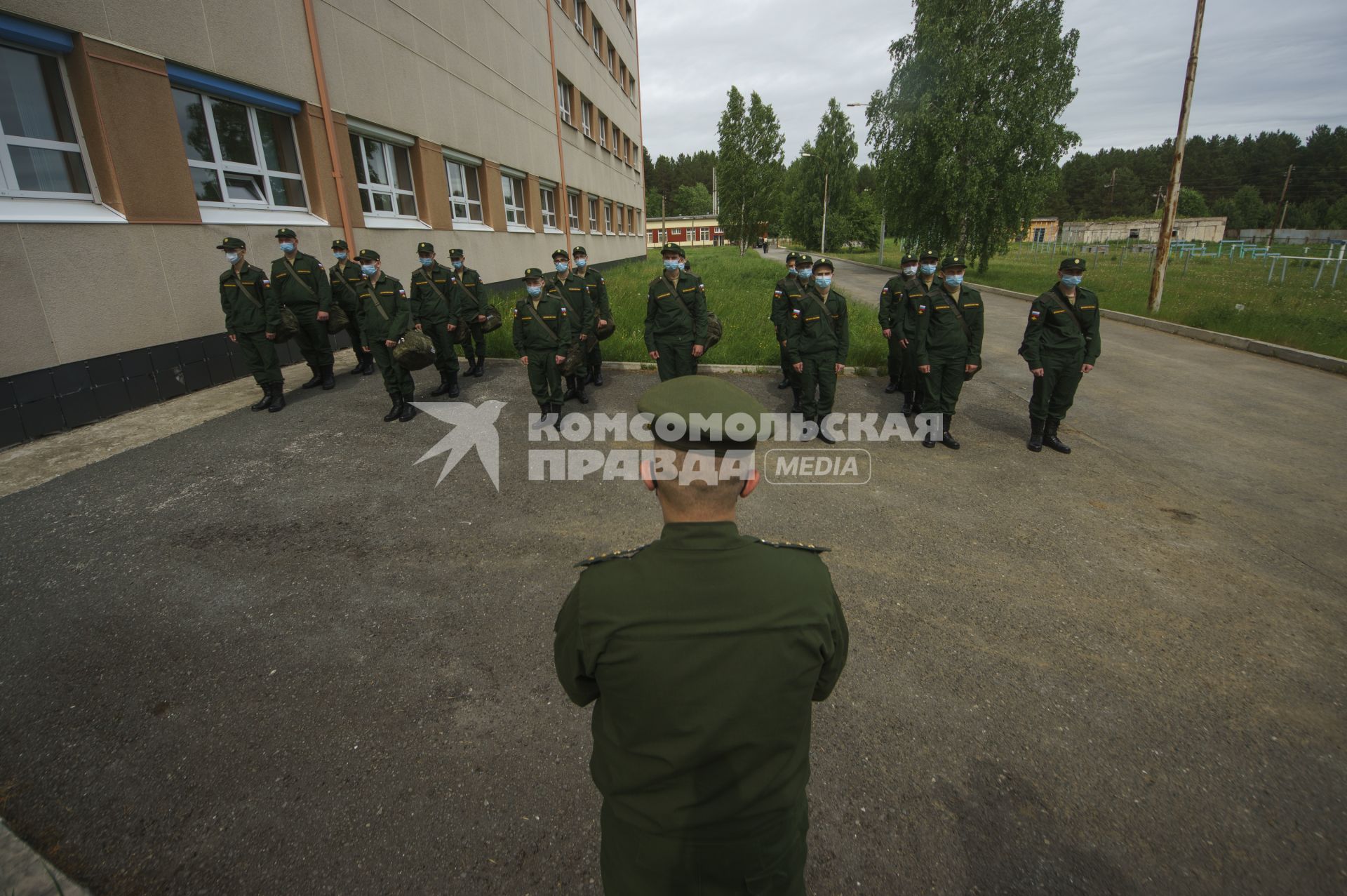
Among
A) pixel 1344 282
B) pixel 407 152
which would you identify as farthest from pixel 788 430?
pixel 1344 282

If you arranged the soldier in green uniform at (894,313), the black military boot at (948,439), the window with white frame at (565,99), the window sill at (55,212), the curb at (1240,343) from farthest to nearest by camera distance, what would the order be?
1. the window with white frame at (565,99)
2. the curb at (1240,343)
3. the soldier in green uniform at (894,313)
4. the black military boot at (948,439)
5. the window sill at (55,212)

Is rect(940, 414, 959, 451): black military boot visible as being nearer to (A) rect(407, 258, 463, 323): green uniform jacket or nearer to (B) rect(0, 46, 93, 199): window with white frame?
(A) rect(407, 258, 463, 323): green uniform jacket

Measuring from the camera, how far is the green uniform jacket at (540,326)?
23.4 ft

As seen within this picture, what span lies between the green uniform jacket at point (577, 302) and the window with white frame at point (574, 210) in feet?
53.3

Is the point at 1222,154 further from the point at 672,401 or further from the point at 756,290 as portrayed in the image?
the point at 672,401

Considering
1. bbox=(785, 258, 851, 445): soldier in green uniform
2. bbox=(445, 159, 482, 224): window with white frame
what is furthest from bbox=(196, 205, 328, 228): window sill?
bbox=(785, 258, 851, 445): soldier in green uniform

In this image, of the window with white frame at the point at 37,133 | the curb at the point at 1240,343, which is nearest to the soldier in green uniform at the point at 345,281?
the window with white frame at the point at 37,133

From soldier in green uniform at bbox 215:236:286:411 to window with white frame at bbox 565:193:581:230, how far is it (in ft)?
55.6

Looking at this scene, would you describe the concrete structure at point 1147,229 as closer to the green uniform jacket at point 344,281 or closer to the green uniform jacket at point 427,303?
the green uniform jacket at point 427,303

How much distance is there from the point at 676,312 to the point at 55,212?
703cm

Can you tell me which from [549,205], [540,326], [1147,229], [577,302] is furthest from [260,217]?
[1147,229]

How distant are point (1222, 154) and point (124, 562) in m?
152

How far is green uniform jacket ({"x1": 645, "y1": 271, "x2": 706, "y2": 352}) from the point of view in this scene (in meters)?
7.58

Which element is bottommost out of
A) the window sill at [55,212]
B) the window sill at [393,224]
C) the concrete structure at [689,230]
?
the window sill at [55,212]
